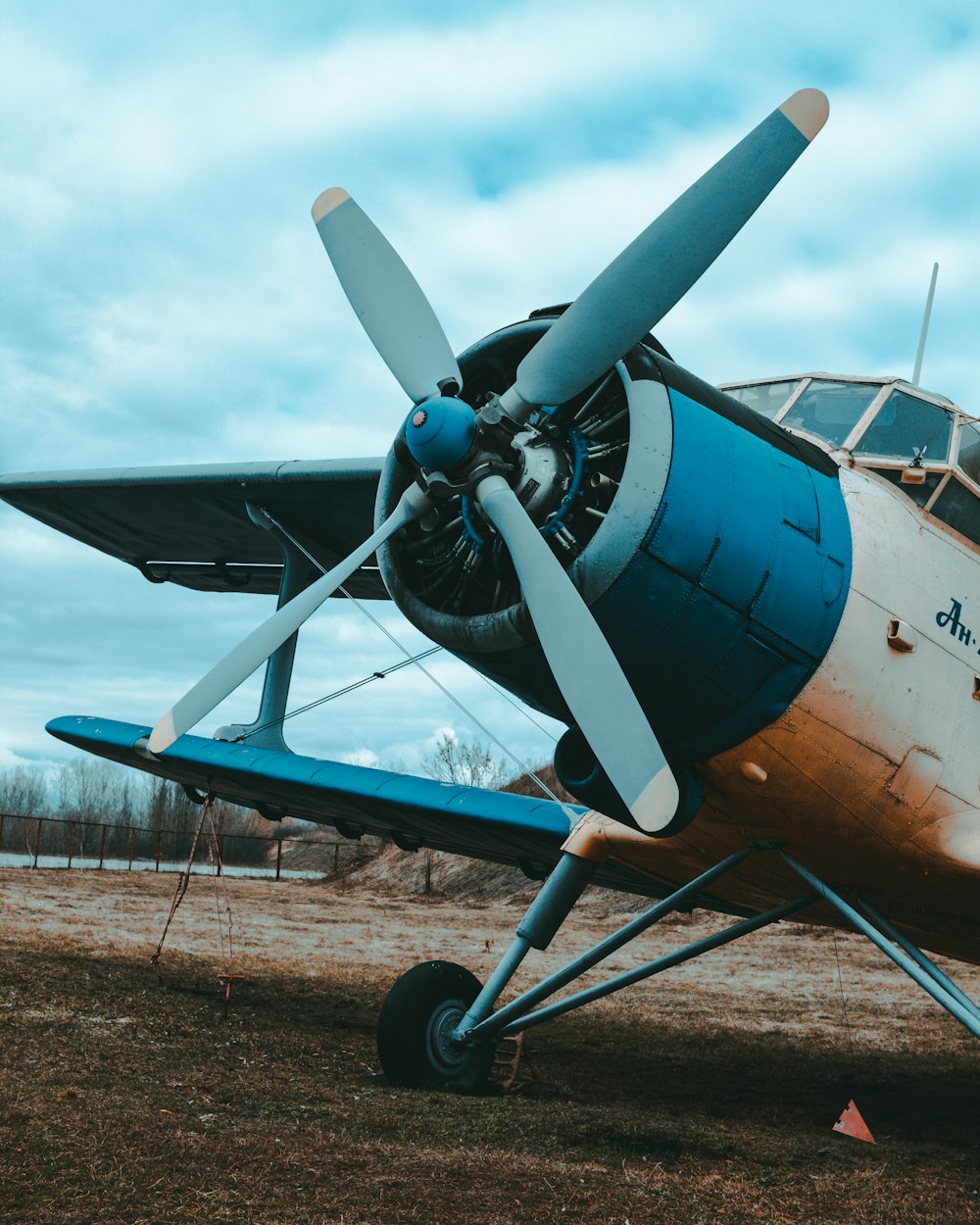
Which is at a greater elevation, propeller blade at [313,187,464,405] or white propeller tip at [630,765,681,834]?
propeller blade at [313,187,464,405]

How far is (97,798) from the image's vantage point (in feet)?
304

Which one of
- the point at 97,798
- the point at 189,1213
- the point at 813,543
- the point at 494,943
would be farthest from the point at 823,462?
the point at 97,798

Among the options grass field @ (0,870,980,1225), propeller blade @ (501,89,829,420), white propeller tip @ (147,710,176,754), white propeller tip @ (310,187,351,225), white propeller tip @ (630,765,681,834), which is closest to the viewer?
grass field @ (0,870,980,1225)

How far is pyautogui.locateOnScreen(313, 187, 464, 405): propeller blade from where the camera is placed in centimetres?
548

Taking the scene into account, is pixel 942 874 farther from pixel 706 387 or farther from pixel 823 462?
pixel 706 387

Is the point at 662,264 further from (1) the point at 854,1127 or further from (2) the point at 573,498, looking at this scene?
(1) the point at 854,1127

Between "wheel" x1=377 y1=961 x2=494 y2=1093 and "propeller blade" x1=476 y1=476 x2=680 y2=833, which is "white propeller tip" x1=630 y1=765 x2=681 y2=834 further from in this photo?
"wheel" x1=377 y1=961 x2=494 y2=1093

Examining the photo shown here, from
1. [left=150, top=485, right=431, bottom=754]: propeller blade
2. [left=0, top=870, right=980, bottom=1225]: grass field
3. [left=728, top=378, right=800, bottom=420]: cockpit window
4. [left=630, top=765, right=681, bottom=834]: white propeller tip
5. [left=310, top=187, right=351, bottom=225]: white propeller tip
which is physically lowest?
[left=0, top=870, right=980, bottom=1225]: grass field

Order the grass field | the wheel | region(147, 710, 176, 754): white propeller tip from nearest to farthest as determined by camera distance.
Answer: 1. the grass field
2. region(147, 710, 176, 754): white propeller tip
3. the wheel

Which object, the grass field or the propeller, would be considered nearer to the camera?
the grass field

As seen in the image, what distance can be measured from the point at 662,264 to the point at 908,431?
7.47 feet

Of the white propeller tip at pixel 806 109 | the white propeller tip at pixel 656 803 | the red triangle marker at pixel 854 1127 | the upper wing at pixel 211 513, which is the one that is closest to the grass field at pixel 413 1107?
the red triangle marker at pixel 854 1127

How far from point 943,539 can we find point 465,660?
2856 millimetres

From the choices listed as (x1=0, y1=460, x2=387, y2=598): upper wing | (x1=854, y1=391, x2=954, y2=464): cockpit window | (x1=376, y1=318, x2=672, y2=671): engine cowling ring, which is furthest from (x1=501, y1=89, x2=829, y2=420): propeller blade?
(x1=0, y1=460, x2=387, y2=598): upper wing
